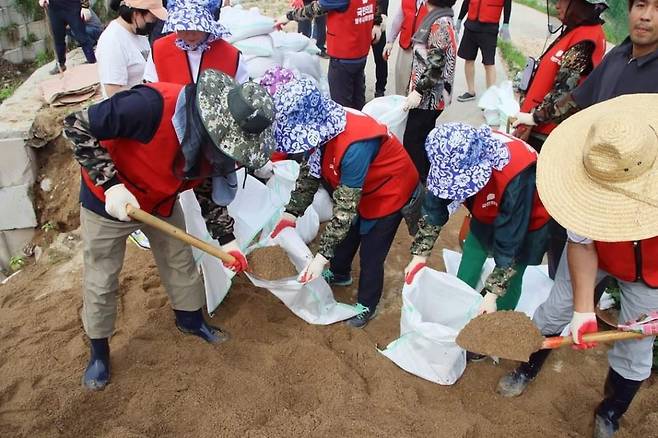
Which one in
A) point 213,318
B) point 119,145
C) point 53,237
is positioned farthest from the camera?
point 53,237

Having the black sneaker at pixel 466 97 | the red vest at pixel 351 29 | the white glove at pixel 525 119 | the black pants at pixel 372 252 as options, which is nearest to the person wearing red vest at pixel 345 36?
the red vest at pixel 351 29

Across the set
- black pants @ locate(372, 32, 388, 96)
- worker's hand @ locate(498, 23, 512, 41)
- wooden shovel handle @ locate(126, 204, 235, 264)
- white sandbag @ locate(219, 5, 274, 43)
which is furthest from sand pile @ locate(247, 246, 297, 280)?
worker's hand @ locate(498, 23, 512, 41)

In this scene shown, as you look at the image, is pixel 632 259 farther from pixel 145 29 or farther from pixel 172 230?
pixel 145 29

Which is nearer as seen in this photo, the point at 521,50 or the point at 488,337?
the point at 488,337

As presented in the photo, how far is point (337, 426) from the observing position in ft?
7.75

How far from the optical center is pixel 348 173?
7.82 ft

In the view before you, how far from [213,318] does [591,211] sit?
1.97m

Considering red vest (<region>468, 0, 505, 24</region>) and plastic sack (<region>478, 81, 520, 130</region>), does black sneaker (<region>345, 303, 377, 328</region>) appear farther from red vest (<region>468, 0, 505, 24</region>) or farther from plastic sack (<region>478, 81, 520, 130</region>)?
red vest (<region>468, 0, 505, 24</region>)

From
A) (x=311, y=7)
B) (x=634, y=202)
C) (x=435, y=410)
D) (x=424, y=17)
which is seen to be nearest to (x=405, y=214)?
(x=435, y=410)

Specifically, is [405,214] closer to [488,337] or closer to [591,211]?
[488,337]

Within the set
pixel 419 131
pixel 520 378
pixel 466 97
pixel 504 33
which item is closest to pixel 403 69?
pixel 419 131

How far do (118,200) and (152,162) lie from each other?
19 cm

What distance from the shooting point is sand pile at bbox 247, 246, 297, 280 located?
Answer: 2693 mm

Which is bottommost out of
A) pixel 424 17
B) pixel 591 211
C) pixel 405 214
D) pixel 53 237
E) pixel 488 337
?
pixel 53 237
